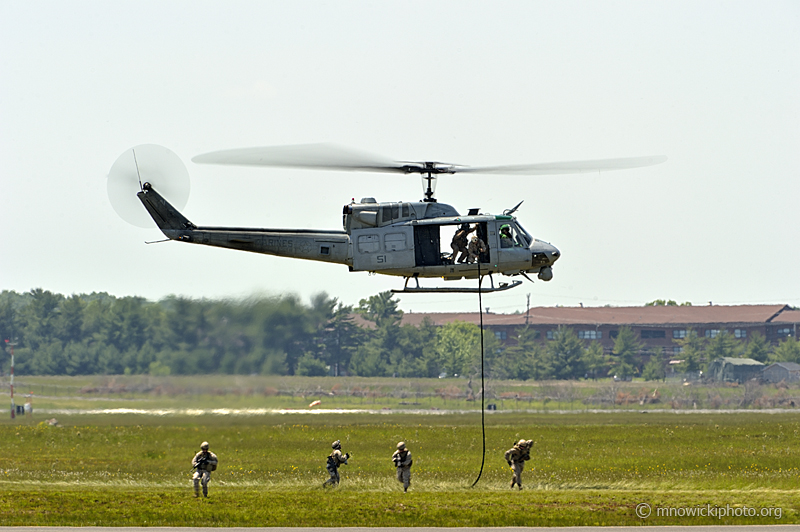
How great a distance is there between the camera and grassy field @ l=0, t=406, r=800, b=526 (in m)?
20.4

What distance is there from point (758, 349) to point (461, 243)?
79414 millimetres

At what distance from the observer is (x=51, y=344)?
52.6 meters

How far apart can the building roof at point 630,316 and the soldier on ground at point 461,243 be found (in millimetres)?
77626

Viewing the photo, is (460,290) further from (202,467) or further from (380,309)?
(380,309)

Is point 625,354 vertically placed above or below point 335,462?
above

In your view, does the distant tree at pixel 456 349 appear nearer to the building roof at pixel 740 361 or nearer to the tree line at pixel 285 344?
the tree line at pixel 285 344

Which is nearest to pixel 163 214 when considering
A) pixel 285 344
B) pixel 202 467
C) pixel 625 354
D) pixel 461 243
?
pixel 202 467

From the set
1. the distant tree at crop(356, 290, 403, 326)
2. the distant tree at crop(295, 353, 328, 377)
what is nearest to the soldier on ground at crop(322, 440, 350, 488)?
the distant tree at crop(295, 353, 328, 377)

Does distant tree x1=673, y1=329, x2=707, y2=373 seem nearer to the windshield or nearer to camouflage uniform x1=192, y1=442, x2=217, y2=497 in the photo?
the windshield

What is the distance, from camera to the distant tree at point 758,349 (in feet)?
312

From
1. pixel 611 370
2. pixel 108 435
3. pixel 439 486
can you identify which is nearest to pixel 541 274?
pixel 439 486

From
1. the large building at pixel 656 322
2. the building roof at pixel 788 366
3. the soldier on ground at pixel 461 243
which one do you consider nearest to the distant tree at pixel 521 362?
the large building at pixel 656 322

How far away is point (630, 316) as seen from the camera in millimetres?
107438

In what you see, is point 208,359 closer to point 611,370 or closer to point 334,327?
point 334,327
